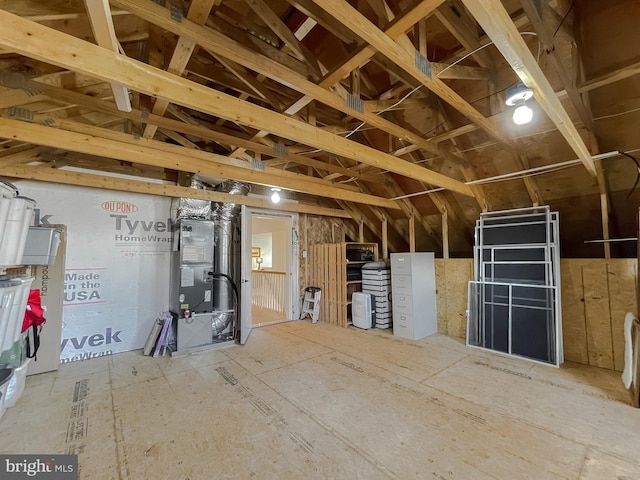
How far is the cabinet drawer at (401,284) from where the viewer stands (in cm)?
467

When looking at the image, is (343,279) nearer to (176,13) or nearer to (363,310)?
(363,310)

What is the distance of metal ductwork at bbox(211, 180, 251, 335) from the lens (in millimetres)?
4484

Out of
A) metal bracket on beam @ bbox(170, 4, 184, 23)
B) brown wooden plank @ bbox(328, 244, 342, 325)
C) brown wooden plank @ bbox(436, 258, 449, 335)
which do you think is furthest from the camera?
brown wooden plank @ bbox(328, 244, 342, 325)

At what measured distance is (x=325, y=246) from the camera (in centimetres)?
577

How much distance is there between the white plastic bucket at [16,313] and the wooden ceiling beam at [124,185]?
1.75 meters

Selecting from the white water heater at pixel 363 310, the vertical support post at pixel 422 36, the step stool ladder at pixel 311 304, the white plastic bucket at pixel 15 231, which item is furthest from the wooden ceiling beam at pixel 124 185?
the vertical support post at pixel 422 36

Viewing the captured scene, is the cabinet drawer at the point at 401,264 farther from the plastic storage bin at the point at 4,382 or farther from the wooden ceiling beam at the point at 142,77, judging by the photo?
the plastic storage bin at the point at 4,382

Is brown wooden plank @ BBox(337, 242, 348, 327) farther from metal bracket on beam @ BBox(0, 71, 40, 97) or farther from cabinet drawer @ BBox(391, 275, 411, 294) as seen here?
metal bracket on beam @ BBox(0, 71, 40, 97)

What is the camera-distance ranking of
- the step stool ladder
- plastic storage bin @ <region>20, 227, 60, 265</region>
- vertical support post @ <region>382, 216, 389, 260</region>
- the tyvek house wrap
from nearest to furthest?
plastic storage bin @ <region>20, 227, 60, 265</region>
the tyvek house wrap
the step stool ladder
vertical support post @ <region>382, 216, 389, 260</region>

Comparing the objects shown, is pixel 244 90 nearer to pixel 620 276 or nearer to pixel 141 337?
pixel 141 337

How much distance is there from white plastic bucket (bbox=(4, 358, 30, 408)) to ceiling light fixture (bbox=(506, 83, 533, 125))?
470 cm

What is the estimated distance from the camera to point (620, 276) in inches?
133

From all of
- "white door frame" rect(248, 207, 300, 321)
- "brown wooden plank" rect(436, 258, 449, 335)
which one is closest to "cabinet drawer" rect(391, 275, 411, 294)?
"brown wooden plank" rect(436, 258, 449, 335)

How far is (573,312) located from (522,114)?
304cm
